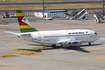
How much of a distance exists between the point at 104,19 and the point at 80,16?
48.3 ft

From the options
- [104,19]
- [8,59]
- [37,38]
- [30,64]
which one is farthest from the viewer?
[104,19]

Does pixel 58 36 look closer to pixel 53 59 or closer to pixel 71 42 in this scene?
pixel 71 42

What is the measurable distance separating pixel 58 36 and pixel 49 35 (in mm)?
2161

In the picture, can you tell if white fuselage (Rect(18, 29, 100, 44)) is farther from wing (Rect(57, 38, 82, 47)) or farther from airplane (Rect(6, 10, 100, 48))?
wing (Rect(57, 38, 82, 47))

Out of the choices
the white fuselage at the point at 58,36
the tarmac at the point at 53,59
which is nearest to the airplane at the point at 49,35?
the white fuselage at the point at 58,36

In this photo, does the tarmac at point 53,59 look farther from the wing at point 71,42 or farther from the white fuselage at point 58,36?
the white fuselage at point 58,36

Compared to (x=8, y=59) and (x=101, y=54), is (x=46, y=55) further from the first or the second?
(x=101, y=54)

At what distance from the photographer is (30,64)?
37156 mm

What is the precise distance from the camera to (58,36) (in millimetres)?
51031

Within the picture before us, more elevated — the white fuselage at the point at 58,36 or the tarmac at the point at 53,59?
the white fuselage at the point at 58,36

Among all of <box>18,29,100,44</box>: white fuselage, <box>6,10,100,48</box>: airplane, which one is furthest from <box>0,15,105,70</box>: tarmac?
<box>18,29,100,44</box>: white fuselage

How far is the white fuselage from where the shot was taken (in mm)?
49525

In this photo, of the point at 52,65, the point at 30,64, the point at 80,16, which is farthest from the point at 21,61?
the point at 80,16

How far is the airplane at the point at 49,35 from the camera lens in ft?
162
